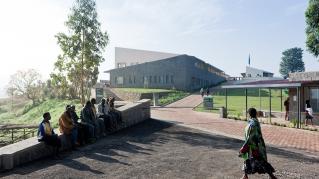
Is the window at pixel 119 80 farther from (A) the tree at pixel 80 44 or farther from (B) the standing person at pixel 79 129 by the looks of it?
(B) the standing person at pixel 79 129

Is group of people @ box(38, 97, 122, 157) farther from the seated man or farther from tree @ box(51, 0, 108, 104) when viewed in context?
tree @ box(51, 0, 108, 104)

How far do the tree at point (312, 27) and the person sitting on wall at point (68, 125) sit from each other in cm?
2251

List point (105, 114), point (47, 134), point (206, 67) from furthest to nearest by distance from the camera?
point (206, 67), point (105, 114), point (47, 134)

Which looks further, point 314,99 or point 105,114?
point 314,99

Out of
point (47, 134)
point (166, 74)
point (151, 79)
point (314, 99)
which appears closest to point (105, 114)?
point (47, 134)

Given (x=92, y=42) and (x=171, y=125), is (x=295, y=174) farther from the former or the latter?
(x=92, y=42)

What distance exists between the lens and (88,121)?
1461 cm

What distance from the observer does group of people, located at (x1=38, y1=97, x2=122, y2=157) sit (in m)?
11.7

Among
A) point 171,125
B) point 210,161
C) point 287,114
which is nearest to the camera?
point 210,161

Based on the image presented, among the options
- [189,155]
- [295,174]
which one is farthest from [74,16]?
[295,174]

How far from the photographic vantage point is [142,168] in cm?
1039

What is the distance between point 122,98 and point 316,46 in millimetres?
27213

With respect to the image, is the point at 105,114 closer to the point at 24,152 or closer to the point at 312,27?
the point at 24,152

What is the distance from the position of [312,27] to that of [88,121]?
21638mm
